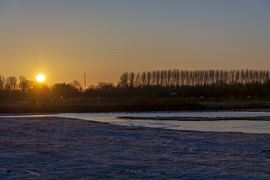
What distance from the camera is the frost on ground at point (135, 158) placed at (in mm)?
9398

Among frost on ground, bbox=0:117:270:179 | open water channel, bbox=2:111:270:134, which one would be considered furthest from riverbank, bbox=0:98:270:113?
frost on ground, bbox=0:117:270:179

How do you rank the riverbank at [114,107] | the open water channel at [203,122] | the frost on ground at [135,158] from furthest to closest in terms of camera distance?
the riverbank at [114,107], the open water channel at [203,122], the frost on ground at [135,158]

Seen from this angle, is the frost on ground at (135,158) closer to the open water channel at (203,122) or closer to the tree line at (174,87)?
the open water channel at (203,122)

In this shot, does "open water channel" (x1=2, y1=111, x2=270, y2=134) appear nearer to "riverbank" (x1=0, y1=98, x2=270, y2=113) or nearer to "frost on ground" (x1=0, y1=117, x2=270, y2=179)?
"frost on ground" (x1=0, y1=117, x2=270, y2=179)

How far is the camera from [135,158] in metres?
11.8

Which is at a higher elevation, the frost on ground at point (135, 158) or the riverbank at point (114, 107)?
the riverbank at point (114, 107)

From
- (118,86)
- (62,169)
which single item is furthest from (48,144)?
(118,86)

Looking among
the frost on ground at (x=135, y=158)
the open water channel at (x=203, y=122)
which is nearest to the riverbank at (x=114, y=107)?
the open water channel at (x=203, y=122)

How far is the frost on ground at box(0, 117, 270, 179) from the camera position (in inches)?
370

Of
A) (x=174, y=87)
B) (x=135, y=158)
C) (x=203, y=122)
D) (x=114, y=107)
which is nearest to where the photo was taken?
(x=135, y=158)

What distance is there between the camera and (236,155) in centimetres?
1246

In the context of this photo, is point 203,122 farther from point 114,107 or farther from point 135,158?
point 114,107

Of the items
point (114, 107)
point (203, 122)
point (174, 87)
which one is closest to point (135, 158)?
point (203, 122)

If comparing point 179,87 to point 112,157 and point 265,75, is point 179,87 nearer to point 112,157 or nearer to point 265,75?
point 265,75
